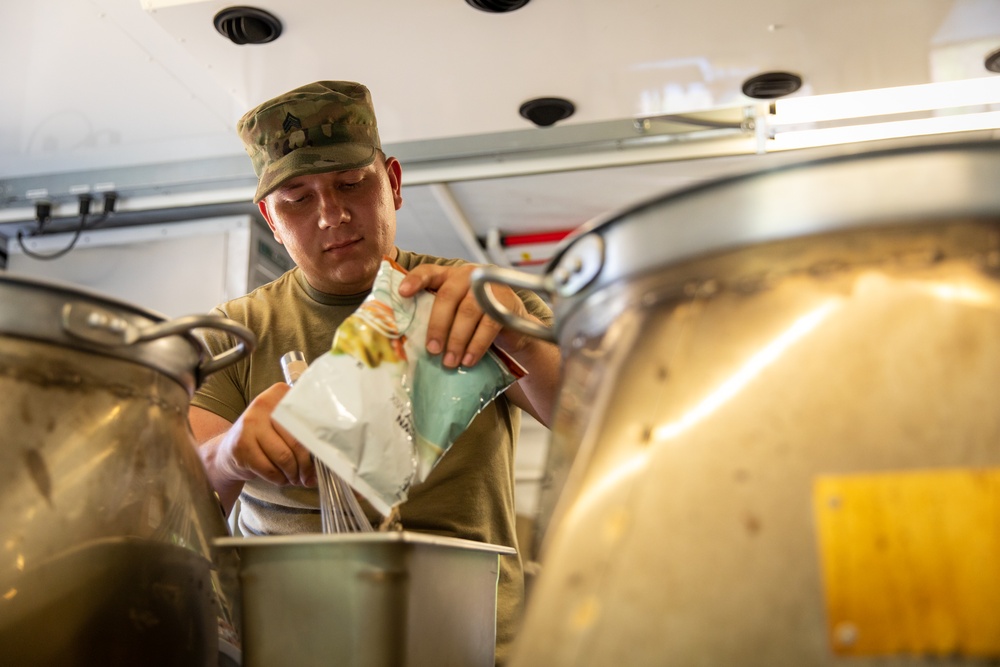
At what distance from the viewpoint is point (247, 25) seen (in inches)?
64.2

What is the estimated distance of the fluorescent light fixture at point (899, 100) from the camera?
1851 millimetres

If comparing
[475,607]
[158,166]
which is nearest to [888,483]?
[475,607]

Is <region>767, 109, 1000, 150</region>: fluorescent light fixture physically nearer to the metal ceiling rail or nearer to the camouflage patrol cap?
the metal ceiling rail

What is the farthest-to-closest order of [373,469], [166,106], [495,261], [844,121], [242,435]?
[495,261] < [166,106] < [844,121] < [242,435] < [373,469]

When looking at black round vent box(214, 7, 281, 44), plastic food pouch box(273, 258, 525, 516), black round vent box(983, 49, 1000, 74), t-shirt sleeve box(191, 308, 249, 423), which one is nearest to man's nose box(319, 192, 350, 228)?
t-shirt sleeve box(191, 308, 249, 423)

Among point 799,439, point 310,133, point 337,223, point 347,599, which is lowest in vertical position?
point 347,599

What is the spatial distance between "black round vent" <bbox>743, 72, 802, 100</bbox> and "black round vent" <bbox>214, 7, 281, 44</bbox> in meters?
0.92

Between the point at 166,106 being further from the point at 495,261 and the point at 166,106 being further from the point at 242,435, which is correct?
the point at 242,435

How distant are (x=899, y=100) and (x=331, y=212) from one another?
1229 mm

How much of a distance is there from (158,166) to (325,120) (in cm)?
146

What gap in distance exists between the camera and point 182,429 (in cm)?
78

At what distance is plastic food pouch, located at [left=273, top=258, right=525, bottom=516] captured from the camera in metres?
0.72

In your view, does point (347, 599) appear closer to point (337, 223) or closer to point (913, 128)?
point (337, 223)

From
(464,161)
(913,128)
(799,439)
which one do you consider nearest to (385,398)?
(799,439)
